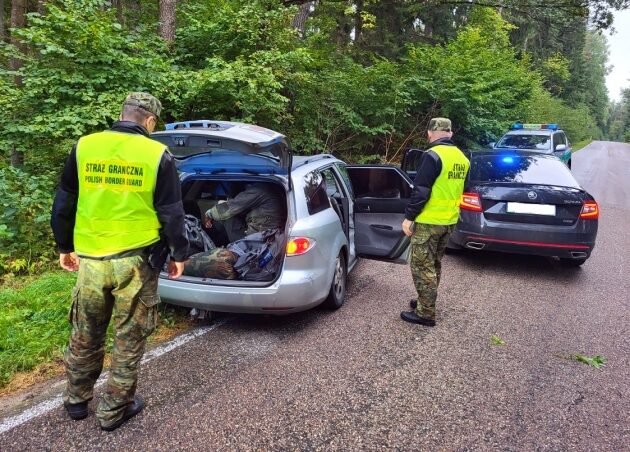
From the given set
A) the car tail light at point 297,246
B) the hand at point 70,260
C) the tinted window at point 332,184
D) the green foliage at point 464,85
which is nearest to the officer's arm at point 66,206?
the hand at point 70,260

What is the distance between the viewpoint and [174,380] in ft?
9.80

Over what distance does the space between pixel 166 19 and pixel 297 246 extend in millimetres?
6832

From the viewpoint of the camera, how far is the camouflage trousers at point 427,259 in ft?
13.1

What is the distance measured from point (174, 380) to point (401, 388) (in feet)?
5.24

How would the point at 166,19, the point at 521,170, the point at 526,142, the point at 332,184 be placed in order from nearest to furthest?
the point at 332,184 < the point at 521,170 < the point at 166,19 < the point at 526,142

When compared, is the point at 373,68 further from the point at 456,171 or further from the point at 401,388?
the point at 401,388

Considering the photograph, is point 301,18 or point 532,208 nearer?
point 532,208

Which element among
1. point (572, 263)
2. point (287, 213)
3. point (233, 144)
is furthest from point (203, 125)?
point (572, 263)

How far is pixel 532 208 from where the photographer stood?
5.23 meters

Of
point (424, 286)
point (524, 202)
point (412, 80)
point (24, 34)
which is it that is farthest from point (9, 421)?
point (412, 80)

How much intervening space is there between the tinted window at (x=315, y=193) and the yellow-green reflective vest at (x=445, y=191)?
92cm

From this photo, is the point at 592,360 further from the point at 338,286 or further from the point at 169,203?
the point at 169,203

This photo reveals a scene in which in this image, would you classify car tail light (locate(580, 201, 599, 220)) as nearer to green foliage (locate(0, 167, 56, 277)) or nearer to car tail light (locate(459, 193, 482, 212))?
car tail light (locate(459, 193, 482, 212))

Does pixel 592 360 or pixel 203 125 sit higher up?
pixel 203 125
